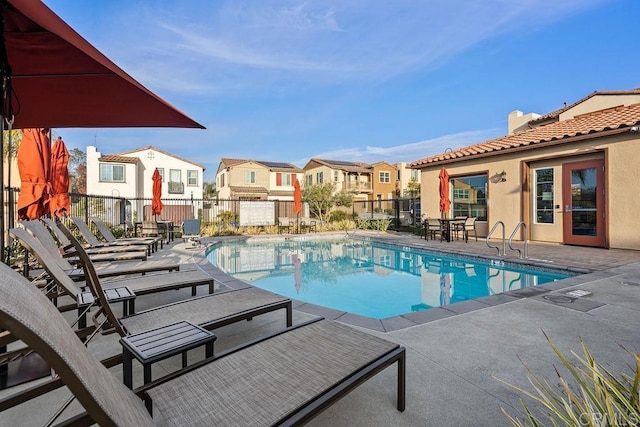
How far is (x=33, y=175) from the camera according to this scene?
3.96 metres

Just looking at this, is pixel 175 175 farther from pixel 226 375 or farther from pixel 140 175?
pixel 226 375

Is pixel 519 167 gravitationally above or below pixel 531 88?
below

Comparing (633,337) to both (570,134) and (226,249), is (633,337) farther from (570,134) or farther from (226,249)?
(226,249)

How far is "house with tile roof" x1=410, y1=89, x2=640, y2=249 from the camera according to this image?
791 centimetres

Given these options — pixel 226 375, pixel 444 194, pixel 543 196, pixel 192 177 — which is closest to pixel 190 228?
pixel 444 194

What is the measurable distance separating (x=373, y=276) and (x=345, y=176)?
25722mm

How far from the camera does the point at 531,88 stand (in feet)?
53.8

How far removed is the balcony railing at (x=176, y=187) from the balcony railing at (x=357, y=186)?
15274 mm

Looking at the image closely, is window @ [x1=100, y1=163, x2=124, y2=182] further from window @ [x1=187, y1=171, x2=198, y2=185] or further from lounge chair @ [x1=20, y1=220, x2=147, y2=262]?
lounge chair @ [x1=20, y1=220, x2=147, y2=262]

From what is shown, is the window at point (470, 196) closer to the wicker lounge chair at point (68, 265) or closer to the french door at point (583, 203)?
the french door at point (583, 203)

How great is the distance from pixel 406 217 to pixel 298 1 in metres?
10.5

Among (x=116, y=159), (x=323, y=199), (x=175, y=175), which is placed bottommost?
(x=323, y=199)

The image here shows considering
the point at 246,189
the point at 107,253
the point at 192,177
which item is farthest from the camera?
the point at 246,189

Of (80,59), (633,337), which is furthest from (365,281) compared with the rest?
(80,59)
